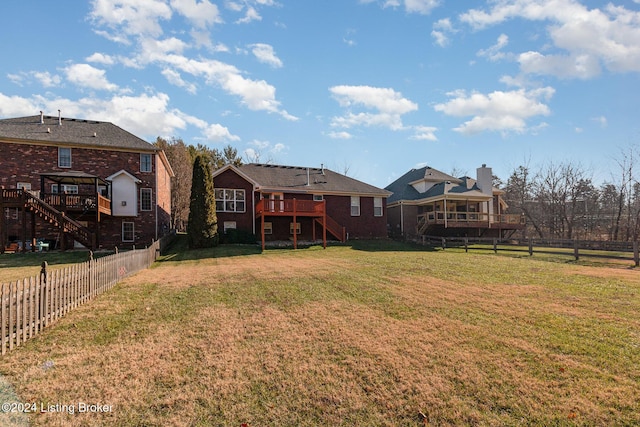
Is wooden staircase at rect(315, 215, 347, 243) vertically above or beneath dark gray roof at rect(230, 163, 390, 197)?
beneath

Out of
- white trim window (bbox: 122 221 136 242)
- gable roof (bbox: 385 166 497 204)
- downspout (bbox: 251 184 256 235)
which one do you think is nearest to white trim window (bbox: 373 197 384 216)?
gable roof (bbox: 385 166 497 204)

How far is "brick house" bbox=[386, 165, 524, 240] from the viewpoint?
2891 centimetres

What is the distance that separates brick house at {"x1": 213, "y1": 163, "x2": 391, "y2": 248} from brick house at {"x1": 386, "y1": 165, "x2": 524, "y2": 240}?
342cm

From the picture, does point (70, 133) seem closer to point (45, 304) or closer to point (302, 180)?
point (302, 180)

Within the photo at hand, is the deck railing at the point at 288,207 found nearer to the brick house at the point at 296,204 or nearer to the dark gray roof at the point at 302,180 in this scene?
the brick house at the point at 296,204

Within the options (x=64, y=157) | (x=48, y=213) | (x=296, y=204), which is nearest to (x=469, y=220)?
(x=296, y=204)

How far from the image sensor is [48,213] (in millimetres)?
18750

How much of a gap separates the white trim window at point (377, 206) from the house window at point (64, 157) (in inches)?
905

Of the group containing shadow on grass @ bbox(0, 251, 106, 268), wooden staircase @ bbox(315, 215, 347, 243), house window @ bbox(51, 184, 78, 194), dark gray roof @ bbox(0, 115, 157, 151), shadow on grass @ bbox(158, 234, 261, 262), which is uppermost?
dark gray roof @ bbox(0, 115, 157, 151)

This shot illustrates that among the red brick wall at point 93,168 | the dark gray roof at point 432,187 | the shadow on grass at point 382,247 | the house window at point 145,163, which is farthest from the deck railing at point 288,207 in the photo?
the dark gray roof at point 432,187

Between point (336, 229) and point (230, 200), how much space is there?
8.51m

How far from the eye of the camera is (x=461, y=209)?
106ft

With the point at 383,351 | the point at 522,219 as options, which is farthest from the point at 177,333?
the point at 522,219

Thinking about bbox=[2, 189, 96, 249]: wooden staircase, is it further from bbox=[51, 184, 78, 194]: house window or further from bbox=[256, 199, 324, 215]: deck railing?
bbox=[256, 199, 324, 215]: deck railing
